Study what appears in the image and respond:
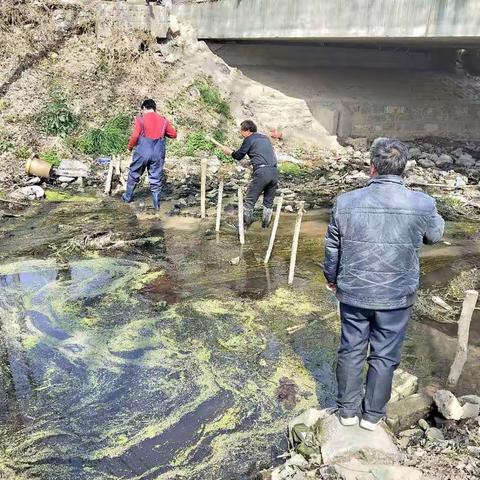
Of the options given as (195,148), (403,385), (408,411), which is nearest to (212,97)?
(195,148)

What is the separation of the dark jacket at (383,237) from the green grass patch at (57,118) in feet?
34.9

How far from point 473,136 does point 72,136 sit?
1247 centimetres

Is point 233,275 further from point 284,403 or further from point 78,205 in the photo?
point 78,205

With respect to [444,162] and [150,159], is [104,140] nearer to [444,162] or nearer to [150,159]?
[150,159]

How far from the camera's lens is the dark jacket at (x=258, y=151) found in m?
7.53

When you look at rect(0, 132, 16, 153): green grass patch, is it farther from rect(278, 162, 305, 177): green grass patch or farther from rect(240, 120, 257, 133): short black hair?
rect(240, 120, 257, 133): short black hair

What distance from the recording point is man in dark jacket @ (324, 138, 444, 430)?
300 centimetres

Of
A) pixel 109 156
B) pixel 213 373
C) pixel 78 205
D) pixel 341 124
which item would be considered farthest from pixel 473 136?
pixel 213 373

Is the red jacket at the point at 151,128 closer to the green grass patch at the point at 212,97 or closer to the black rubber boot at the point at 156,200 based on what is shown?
the black rubber boot at the point at 156,200

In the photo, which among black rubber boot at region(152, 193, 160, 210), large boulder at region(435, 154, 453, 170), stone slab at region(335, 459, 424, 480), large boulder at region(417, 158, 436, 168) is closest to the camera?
stone slab at region(335, 459, 424, 480)

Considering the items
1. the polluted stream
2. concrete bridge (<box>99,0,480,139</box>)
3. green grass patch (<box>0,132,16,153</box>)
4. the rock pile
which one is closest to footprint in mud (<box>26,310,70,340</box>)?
the polluted stream

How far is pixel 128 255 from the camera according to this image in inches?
280

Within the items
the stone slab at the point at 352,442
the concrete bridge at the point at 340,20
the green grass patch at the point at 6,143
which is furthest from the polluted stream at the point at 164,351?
the concrete bridge at the point at 340,20

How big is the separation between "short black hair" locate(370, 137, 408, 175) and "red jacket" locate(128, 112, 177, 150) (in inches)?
233
